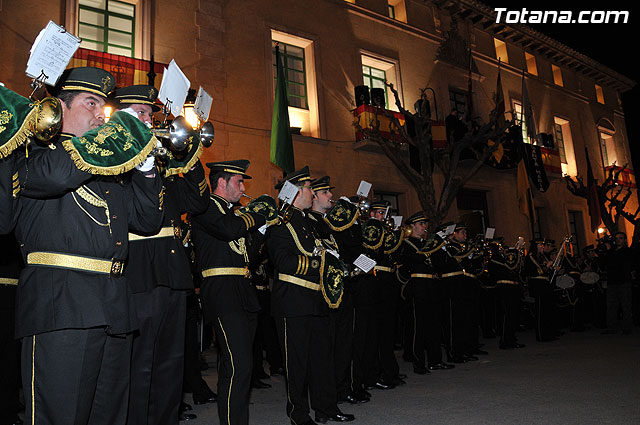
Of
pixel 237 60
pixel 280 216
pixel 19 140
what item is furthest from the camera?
pixel 237 60

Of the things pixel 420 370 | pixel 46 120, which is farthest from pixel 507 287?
pixel 46 120

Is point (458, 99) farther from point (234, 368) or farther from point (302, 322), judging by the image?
point (234, 368)

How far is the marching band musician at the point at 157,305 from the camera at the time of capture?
3.14 metres

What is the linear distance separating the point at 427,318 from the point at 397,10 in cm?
1452

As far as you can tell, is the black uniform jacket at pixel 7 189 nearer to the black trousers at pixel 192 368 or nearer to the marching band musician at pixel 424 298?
the black trousers at pixel 192 368

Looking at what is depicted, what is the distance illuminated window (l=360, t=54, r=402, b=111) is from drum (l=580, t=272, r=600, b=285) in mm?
8068

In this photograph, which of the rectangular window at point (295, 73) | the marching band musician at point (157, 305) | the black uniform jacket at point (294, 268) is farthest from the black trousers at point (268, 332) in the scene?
the rectangular window at point (295, 73)

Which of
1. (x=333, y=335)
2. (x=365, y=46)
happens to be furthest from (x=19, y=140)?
(x=365, y=46)

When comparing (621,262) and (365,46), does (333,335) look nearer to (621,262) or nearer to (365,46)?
(621,262)

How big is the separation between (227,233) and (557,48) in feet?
81.1

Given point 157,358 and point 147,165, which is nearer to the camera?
point 147,165

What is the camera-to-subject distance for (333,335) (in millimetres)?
5051

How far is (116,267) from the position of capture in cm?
250

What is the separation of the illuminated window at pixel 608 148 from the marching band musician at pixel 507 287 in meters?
20.0
